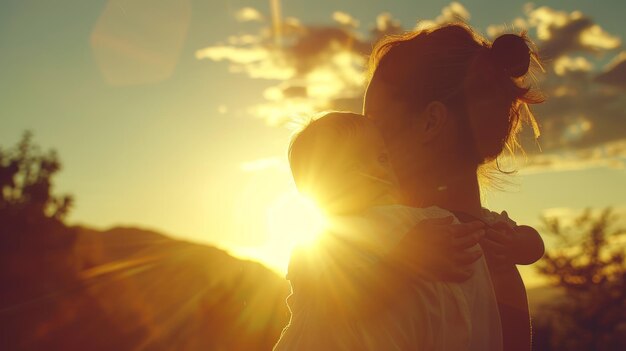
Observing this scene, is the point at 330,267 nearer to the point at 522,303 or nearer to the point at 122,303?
the point at 522,303

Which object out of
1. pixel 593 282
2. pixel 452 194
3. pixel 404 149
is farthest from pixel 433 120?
pixel 593 282

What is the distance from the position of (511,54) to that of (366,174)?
864 millimetres

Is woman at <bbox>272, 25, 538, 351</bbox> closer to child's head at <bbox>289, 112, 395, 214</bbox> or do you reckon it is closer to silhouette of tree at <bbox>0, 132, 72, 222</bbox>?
child's head at <bbox>289, 112, 395, 214</bbox>

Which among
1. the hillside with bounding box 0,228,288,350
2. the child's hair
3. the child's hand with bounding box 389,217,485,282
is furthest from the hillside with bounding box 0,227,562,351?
the child's hand with bounding box 389,217,485,282

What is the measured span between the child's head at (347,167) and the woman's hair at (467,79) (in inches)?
8.5

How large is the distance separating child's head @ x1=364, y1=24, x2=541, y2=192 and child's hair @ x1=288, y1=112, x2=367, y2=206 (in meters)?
0.16

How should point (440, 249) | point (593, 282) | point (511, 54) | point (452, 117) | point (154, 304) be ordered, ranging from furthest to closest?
point (593, 282) → point (154, 304) → point (511, 54) → point (452, 117) → point (440, 249)

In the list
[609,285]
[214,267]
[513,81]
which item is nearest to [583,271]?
[609,285]

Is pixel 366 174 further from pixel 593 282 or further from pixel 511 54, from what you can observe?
pixel 593 282

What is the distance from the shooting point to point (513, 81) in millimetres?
2432

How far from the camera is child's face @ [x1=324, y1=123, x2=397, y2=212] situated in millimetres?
2204

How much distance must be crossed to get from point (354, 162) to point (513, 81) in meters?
0.85

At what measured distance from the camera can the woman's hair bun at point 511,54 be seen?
2.36 m

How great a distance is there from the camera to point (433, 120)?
2236mm
